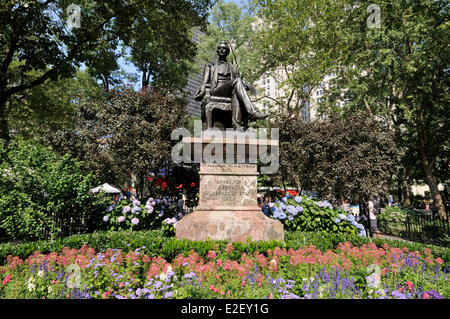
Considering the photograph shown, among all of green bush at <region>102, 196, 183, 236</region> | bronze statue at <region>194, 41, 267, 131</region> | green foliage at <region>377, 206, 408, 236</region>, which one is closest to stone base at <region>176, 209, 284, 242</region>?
green bush at <region>102, 196, 183, 236</region>

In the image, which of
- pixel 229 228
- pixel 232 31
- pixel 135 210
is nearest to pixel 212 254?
pixel 229 228

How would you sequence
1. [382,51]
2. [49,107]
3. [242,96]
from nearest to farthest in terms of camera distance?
[242,96], [382,51], [49,107]

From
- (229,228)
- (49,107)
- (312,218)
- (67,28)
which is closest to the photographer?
(229,228)

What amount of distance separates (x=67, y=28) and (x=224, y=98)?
7826 millimetres

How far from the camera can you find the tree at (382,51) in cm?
1394

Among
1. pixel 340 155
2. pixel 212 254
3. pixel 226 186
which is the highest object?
pixel 340 155

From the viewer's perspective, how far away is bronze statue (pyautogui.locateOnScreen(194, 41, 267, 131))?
617cm

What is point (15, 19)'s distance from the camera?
8055 millimetres

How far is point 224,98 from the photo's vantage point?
20.9 ft

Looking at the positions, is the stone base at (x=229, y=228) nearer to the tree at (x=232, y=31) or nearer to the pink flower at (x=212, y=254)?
the pink flower at (x=212, y=254)

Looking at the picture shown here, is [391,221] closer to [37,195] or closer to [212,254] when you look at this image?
[212,254]

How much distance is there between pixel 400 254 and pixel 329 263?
5.30 ft

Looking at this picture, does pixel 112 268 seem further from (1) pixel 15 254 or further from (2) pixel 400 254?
(2) pixel 400 254

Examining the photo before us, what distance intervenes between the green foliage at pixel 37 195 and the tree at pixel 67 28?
4041 millimetres
